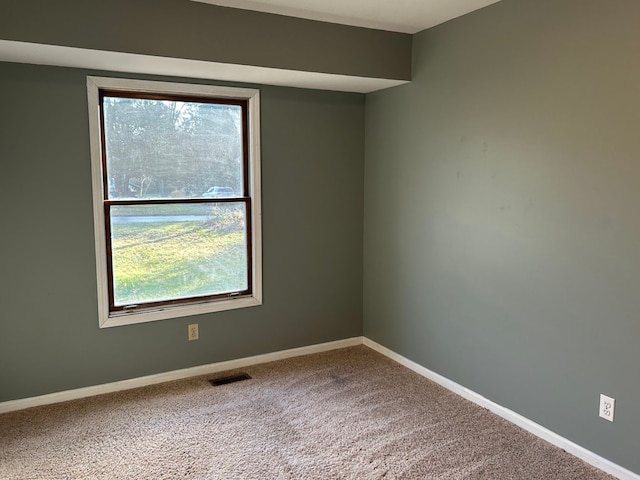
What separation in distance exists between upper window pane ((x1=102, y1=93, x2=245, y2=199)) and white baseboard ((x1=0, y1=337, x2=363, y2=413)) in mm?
1192

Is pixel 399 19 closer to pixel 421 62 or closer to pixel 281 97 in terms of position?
pixel 421 62

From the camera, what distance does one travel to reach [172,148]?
127 inches

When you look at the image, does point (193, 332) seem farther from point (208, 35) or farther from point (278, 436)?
point (208, 35)

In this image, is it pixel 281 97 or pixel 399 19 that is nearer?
pixel 399 19

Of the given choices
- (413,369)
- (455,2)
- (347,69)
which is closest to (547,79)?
(455,2)

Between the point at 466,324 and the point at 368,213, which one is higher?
the point at 368,213

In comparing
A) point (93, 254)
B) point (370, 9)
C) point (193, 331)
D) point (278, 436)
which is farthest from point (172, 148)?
point (278, 436)

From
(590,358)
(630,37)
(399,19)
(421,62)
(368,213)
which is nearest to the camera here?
(630,37)

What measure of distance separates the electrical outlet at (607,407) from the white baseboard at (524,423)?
0.21 meters

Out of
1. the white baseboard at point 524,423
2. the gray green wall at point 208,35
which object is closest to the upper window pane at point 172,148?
the gray green wall at point 208,35

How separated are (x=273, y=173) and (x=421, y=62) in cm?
125

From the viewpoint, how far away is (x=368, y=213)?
390cm

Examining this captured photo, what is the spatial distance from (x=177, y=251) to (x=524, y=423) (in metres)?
2.37

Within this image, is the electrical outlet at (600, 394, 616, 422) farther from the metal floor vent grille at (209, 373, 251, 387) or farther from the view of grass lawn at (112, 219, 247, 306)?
the view of grass lawn at (112, 219, 247, 306)
